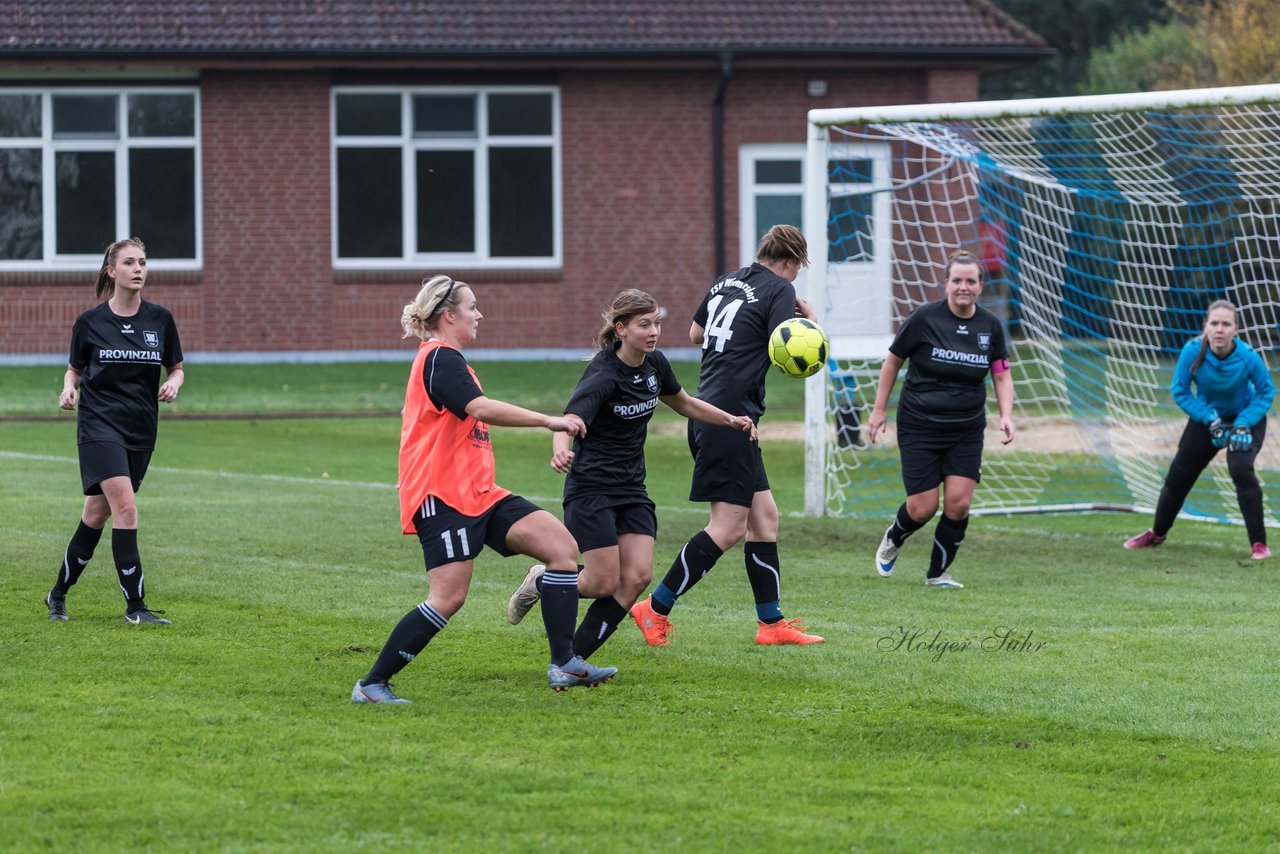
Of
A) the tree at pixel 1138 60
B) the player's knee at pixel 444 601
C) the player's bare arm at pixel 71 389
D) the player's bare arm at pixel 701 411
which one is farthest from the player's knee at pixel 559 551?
the tree at pixel 1138 60

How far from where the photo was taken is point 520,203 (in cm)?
2498

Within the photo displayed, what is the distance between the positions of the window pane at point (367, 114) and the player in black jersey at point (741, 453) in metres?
17.5

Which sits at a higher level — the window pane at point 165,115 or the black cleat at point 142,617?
the window pane at point 165,115

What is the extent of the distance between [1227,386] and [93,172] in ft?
59.3

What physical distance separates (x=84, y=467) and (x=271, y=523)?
3772 mm

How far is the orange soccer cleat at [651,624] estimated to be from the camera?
780 cm

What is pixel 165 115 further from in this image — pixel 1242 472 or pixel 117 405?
pixel 1242 472

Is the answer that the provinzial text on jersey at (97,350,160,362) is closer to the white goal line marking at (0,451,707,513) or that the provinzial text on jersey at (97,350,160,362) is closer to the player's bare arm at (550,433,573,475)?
the player's bare arm at (550,433,573,475)

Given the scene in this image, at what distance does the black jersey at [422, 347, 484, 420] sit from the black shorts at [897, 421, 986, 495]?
3965 millimetres

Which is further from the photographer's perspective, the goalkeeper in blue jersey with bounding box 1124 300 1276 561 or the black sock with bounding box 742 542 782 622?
the goalkeeper in blue jersey with bounding box 1124 300 1276 561

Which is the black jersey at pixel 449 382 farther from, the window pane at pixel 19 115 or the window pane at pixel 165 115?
the window pane at pixel 19 115

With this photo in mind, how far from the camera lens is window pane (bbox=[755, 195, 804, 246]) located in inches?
990

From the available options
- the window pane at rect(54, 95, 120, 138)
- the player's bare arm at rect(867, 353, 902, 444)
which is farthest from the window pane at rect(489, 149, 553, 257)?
the player's bare arm at rect(867, 353, 902, 444)

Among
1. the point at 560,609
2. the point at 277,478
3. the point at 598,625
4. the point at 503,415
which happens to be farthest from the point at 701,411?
the point at 277,478
